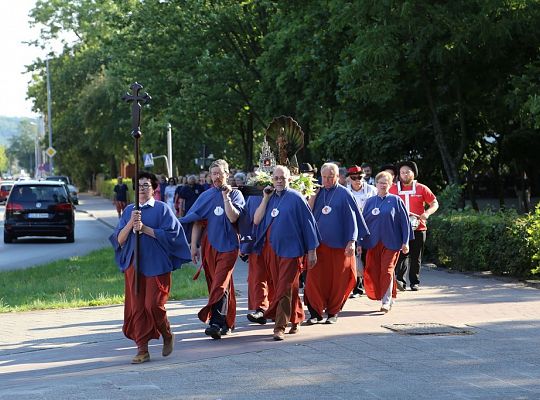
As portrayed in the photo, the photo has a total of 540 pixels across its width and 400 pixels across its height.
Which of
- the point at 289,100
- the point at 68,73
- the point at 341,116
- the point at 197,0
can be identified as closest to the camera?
the point at 341,116

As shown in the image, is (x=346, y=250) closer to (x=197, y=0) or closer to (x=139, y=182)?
(x=139, y=182)

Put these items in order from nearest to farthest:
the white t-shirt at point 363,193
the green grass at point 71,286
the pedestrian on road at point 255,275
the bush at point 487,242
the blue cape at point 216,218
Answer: the blue cape at point 216,218, the pedestrian on road at point 255,275, the green grass at point 71,286, the white t-shirt at point 363,193, the bush at point 487,242

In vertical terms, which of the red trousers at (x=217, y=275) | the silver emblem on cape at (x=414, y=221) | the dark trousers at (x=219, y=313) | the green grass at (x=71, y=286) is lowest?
the green grass at (x=71, y=286)

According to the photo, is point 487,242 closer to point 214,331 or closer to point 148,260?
point 214,331

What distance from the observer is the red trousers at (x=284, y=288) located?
10.9m

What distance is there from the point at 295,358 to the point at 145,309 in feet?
4.46

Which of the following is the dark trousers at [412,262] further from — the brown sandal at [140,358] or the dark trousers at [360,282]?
the brown sandal at [140,358]

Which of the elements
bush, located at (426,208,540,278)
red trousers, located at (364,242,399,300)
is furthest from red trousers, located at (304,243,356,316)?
bush, located at (426,208,540,278)

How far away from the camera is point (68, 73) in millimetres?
70750

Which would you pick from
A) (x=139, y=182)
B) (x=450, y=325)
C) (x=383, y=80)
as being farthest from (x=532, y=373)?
(x=383, y=80)

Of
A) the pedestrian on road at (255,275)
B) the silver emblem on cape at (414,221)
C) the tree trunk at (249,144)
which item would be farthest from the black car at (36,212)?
the pedestrian on road at (255,275)

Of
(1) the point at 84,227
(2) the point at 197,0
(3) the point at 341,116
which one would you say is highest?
(2) the point at 197,0

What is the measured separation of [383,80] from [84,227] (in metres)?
19.2

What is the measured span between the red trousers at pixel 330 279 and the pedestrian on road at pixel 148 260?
2.55 meters
